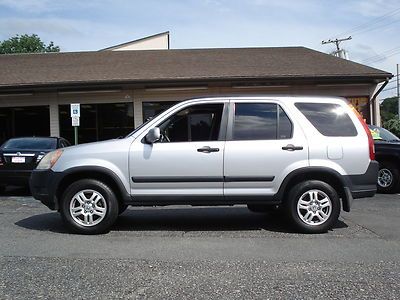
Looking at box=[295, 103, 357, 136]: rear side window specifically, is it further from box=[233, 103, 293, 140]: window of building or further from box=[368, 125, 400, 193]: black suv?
box=[368, 125, 400, 193]: black suv

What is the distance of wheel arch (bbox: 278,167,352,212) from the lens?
691 cm

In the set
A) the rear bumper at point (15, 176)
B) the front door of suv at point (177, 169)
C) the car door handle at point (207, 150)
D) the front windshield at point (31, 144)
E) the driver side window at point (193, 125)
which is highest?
the driver side window at point (193, 125)

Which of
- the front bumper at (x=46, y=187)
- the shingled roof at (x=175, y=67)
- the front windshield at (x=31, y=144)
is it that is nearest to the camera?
the front bumper at (x=46, y=187)

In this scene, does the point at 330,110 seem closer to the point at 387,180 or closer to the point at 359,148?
the point at 359,148

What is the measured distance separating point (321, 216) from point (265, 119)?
62.4 inches

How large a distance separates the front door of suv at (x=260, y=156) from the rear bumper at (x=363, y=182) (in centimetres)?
73

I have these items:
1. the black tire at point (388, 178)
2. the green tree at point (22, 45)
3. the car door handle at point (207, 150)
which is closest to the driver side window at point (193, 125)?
the car door handle at point (207, 150)

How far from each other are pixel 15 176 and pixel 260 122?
6.70 meters

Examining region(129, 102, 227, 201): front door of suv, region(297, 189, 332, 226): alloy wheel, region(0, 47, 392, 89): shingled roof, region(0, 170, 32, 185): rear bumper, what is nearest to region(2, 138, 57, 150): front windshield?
region(0, 170, 32, 185): rear bumper

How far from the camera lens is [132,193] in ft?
22.8

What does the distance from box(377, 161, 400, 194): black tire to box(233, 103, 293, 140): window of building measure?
538 centimetres

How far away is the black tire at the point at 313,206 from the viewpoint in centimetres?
695

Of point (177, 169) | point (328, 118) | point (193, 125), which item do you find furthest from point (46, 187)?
point (328, 118)

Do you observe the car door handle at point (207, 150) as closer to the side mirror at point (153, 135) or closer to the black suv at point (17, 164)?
the side mirror at point (153, 135)
